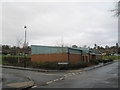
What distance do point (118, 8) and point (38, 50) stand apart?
26.5 meters

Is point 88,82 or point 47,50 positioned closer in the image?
point 88,82

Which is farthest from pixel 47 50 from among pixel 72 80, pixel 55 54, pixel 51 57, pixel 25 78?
pixel 72 80

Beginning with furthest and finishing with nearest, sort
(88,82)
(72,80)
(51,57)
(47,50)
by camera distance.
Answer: (47,50)
(51,57)
(72,80)
(88,82)

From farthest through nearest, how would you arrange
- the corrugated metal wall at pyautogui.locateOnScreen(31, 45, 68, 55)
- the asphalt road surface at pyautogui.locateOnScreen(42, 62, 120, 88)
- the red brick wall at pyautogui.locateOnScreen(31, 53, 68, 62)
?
1. the corrugated metal wall at pyautogui.locateOnScreen(31, 45, 68, 55)
2. the red brick wall at pyautogui.locateOnScreen(31, 53, 68, 62)
3. the asphalt road surface at pyautogui.locateOnScreen(42, 62, 120, 88)

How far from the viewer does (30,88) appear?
39.3 ft

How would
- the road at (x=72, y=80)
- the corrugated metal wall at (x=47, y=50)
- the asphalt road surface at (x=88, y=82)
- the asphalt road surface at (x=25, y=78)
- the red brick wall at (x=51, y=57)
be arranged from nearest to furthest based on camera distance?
1. the asphalt road surface at (x=88, y=82)
2. the road at (x=72, y=80)
3. the asphalt road surface at (x=25, y=78)
4. the red brick wall at (x=51, y=57)
5. the corrugated metal wall at (x=47, y=50)

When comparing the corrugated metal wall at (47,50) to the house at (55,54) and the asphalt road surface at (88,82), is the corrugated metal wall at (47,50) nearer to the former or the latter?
the house at (55,54)

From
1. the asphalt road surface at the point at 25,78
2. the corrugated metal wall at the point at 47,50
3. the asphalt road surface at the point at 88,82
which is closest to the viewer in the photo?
the asphalt road surface at the point at 88,82

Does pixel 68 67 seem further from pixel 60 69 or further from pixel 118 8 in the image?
pixel 118 8

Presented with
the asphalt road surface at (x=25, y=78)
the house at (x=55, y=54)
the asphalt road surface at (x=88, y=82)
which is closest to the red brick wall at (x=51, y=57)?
the house at (x=55, y=54)

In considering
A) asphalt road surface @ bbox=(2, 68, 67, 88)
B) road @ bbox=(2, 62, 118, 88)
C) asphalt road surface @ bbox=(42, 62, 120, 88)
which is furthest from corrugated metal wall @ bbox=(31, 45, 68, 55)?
asphalt road surface @ bbox=(42, 62, 120, 88)

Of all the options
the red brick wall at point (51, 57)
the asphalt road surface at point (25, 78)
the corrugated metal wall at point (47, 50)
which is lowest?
the asphalt road surface at point (25, 78)

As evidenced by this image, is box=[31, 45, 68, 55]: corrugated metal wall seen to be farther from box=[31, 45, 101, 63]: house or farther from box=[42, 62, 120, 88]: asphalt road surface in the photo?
box=[42, 62, 120, 88]: asphalt road surface

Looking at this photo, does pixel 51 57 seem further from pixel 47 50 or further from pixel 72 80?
pixel 72 80
